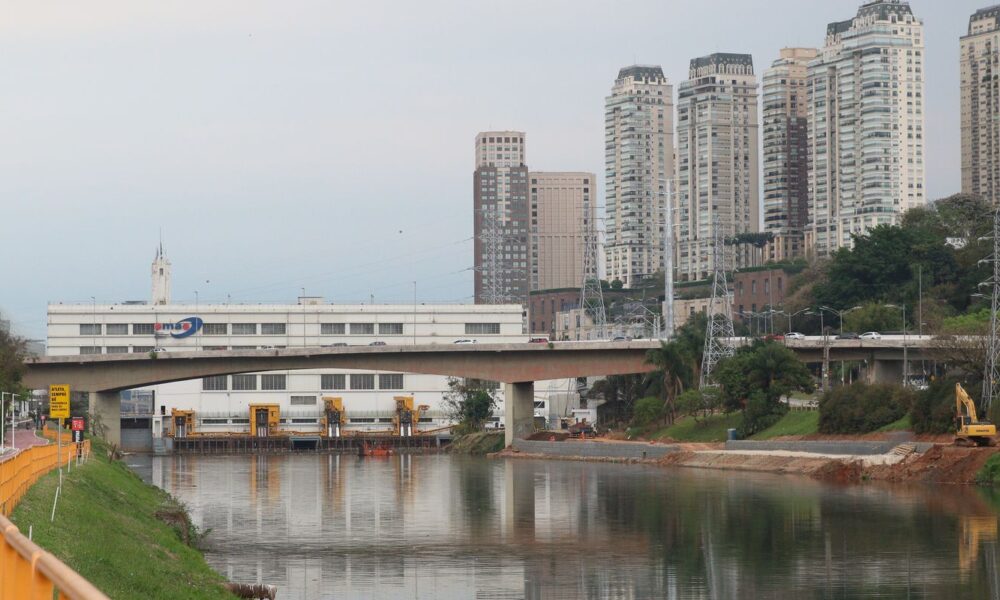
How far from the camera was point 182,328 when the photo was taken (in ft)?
562

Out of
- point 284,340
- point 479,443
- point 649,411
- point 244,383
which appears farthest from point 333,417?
point 649,411

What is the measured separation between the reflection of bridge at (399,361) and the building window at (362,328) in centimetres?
4432

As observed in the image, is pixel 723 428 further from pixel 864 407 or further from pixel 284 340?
pixel 284 340

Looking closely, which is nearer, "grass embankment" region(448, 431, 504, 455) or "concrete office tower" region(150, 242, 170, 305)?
"grass embankment" region(448, 431, 504, 455)

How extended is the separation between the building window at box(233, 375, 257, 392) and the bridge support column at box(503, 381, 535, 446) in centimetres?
4278

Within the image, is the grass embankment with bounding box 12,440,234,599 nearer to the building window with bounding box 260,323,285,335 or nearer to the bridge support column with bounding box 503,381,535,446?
the bridge support column with bounding box 503,381,535,446

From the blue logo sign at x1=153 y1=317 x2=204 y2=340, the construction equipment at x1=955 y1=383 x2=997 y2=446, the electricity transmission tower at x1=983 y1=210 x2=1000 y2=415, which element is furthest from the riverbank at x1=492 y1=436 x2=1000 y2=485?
the blue logo sign at x1=153 y1=317 x2=204 y2=340

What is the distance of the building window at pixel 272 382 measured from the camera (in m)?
164

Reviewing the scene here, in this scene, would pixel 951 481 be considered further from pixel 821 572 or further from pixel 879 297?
pixel 879 297

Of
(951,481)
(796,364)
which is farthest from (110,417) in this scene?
(951,481)

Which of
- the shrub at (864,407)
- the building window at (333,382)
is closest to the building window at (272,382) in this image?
the building window at (333,382)

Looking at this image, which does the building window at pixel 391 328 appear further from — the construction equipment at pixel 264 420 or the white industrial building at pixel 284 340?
the construction equipment at pixel 264 420

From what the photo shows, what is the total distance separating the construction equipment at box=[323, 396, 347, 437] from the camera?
162m

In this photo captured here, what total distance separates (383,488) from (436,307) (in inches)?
3790
